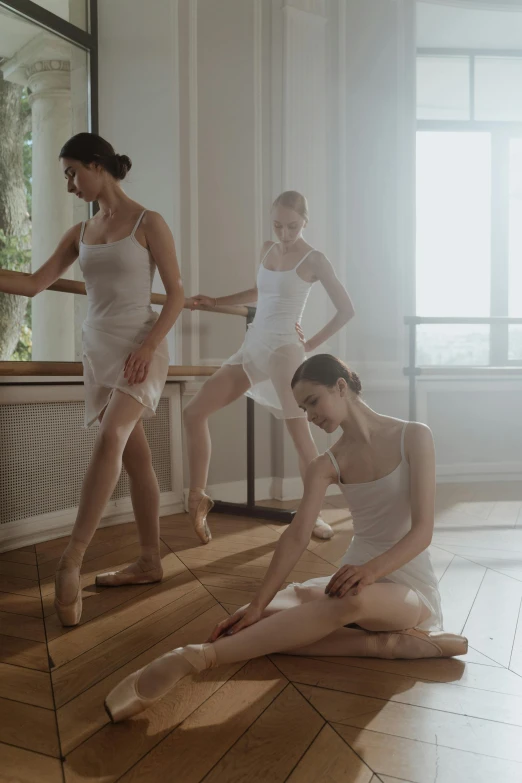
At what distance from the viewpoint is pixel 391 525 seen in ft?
5.29

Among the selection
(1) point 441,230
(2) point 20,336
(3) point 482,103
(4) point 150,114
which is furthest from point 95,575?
(3) point 482,103

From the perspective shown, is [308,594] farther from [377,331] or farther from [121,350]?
[377,331]

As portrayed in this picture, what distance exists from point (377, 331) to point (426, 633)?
284 cm

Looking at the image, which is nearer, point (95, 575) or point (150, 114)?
point (95, 575)

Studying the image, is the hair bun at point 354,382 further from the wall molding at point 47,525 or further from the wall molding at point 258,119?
the wall molding at point 258,119

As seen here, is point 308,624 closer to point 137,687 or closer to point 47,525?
point 137,687

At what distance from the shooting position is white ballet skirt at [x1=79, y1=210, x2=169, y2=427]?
191cm

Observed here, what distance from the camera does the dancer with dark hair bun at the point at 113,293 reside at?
6.06 feet

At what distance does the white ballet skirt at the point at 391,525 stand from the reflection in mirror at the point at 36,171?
2.23m

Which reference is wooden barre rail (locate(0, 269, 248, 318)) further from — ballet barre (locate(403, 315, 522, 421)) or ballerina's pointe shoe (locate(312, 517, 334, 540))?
ballet barre (locate(403, 315, 522, 421))

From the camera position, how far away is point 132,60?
141 inches

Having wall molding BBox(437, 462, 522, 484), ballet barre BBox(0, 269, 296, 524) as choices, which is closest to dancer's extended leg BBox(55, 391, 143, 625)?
ballet barre BBox(0, 269, 296, 524)

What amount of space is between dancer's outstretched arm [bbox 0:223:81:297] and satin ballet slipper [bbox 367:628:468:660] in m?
1.29

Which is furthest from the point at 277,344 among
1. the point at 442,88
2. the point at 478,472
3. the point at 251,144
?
the point at 442,88
